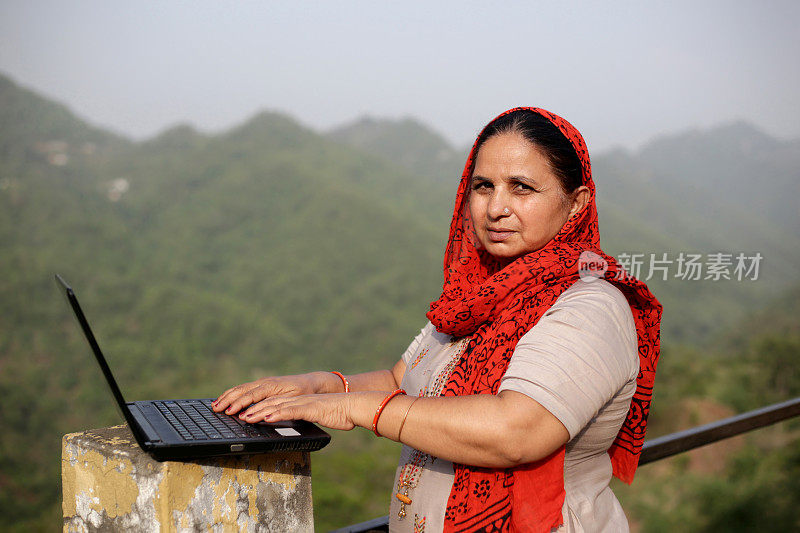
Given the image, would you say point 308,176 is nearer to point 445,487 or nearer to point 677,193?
point 677,193

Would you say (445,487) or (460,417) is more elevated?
(460,417)

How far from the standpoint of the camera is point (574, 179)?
130 cm

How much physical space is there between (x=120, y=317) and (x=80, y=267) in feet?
7.45

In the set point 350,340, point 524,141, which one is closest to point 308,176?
point 350,340

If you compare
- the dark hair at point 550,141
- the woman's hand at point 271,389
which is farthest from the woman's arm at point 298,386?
the dark hair at point 550,141

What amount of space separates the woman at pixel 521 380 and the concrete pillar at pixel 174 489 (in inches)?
4.0

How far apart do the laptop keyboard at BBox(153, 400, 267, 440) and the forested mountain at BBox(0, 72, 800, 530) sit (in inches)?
496

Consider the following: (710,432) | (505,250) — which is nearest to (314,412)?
(505,250)

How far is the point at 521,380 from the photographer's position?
978 mm

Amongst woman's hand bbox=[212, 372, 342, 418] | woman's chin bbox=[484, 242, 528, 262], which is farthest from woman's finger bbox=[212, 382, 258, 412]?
woman's chin bbox=[484, 242, 528, 262]

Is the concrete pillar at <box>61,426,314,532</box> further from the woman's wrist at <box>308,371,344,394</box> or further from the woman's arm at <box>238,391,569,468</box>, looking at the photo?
the woman's wrist at <box>308,371,344,394</box>

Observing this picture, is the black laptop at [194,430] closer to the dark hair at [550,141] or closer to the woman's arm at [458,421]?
the woman's arm at [458,421]

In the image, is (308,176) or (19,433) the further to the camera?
(308,176)

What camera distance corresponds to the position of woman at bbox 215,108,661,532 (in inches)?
38.5
